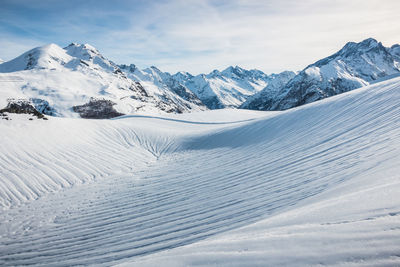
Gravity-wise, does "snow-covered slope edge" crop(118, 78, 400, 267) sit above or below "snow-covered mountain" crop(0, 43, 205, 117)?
below

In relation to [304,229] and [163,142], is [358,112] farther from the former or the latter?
[163,142]

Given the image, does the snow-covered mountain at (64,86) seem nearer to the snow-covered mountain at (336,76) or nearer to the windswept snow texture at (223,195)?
the windswept snow texture at (223,195)

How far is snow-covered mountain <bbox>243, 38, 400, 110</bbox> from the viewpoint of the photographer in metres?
103

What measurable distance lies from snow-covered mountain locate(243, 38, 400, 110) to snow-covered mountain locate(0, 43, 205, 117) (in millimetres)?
69161

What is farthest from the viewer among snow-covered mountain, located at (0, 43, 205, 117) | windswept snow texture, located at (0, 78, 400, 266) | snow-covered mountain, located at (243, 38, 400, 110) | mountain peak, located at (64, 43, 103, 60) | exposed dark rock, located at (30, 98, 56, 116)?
mountain peak, located at (64, 43, 103, 60)

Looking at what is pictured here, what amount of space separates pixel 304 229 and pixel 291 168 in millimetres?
3670

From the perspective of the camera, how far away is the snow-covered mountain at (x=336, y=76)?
103381 mm

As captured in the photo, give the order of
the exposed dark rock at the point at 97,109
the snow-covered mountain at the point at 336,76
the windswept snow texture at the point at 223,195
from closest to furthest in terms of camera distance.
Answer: the windswept snow texture at the point at 223,195 → the exposed dark rock at the point at 97,109 → the snow-covered mountain at the point at 336,76

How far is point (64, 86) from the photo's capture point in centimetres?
7981

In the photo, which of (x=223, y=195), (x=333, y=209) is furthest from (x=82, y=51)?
(x=333, y=209)

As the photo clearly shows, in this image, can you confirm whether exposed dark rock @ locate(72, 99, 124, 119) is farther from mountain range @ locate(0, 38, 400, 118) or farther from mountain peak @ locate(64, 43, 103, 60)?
mountain peak @ locate(64, 43, 103, 60)

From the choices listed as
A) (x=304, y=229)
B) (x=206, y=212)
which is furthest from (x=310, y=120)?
(x=304, y=229)

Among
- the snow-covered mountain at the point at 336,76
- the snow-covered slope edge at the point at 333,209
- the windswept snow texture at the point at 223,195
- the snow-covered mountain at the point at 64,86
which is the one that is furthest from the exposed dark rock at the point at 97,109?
the snow-covered mountain at the point at 336,76

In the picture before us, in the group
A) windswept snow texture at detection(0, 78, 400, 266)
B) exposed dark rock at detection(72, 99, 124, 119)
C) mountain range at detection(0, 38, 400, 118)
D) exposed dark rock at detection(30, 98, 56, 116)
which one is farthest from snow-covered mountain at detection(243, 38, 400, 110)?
exposed dark rock at detection(30, 98, 56, 116)
